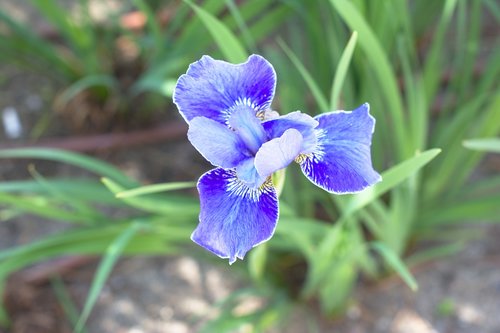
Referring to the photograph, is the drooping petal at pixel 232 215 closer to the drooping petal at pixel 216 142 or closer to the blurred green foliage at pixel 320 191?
the drooping petal at pixel 216 142

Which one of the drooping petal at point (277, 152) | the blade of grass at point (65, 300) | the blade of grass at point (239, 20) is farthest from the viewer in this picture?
the blade of grass at point (65, 300)

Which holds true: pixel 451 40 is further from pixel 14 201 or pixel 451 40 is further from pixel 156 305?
pixel 14 201

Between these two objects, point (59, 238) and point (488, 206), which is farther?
point (488, 206)

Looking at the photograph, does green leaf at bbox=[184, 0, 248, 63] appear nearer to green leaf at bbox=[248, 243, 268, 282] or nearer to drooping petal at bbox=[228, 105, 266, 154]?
drooping petal at bbox=[228, 105, 266, 154]

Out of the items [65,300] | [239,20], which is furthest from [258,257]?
[65,300]

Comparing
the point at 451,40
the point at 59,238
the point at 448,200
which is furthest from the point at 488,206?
the point at 59,238

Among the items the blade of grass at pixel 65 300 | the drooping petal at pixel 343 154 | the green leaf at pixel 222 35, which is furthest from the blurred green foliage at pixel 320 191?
the blade of grass at pixel 65 300
